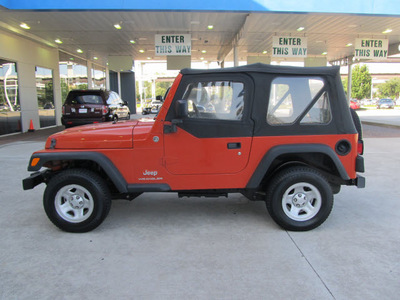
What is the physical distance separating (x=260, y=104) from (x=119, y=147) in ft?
5.74

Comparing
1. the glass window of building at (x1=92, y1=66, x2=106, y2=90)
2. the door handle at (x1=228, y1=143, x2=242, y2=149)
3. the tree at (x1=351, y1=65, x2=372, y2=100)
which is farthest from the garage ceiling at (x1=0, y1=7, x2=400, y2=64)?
the tree at (x1=351, y1=65, x2=372, y2=100)

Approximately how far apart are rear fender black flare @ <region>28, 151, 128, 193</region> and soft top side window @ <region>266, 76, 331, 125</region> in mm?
1955

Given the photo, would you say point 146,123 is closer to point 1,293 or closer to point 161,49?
point 1,293

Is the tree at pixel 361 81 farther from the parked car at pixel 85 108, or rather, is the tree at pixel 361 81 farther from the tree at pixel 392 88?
the parked car at pixel 85 108

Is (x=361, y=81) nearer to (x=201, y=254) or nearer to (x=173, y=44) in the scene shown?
(x=173, y=44)

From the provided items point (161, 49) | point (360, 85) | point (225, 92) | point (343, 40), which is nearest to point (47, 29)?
point (161, 49)

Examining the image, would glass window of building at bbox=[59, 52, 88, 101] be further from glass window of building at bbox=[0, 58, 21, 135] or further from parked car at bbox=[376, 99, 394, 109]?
parked car at bbox=[376, 99, 394, 109]

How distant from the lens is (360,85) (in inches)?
1965

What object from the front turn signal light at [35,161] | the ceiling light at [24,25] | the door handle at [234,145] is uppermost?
the ceiling light at [24,25]

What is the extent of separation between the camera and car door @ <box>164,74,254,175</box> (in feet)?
12.0

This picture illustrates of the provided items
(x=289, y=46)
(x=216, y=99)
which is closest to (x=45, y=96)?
(x=289, y=46)

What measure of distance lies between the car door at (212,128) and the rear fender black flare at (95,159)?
0.60m

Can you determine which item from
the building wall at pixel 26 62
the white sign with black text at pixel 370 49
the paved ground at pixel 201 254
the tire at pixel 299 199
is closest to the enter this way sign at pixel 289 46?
the white sign with black text at pixel 370 49

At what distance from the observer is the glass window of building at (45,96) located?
1603 cm
